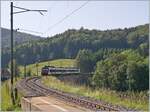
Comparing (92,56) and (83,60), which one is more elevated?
(92,56)

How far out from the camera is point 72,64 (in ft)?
303

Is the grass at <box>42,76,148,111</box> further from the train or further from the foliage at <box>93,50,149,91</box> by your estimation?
the foliage at <box>93,50,149,91</box>

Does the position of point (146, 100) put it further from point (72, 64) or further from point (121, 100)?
point (72, 64)

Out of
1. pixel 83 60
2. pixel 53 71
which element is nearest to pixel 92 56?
pixel 83 60

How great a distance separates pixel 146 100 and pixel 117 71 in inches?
3235

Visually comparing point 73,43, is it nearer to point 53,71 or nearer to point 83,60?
point 53,71

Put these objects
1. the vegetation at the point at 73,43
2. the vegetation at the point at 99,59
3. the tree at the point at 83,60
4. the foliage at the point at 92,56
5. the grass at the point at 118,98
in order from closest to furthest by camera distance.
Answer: the grass at the point at 118,98 < the vegetation at the point at 99,59 < the vegetation at the point at 73,43 < the tree at the point at 83,60 < the foliage at the point at 92,56

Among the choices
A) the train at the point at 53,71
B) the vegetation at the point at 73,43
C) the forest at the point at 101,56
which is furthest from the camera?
the forest at the point at 101,56

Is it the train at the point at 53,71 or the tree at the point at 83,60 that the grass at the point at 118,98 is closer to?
the train at the point at 53,71

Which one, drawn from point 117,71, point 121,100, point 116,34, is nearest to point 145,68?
point 117,71

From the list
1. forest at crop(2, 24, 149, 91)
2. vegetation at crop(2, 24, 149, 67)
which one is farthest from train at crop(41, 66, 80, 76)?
forest at crop(2, 24, 149, 91)

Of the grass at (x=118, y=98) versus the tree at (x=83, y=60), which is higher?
the tree at (x=83, y=60)

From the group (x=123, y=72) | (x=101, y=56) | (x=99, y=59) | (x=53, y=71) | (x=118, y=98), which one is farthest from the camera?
(x=101, y=56)

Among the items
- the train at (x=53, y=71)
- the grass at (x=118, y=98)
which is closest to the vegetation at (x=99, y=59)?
the grass at (x=118, y=98)
